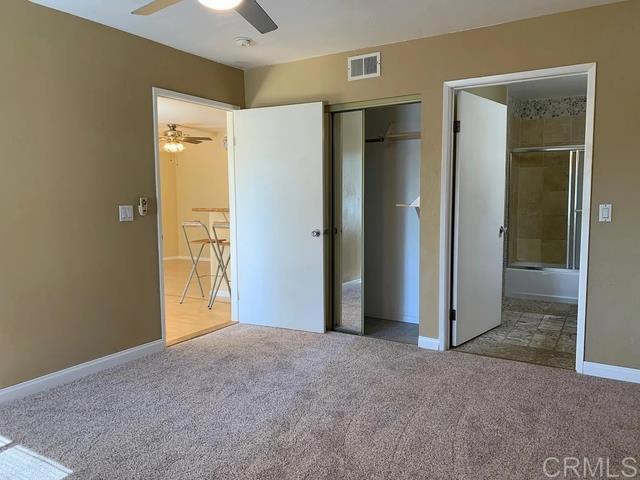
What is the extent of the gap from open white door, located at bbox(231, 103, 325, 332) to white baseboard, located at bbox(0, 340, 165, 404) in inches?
42.1

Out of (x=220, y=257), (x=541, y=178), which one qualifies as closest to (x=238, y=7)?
(x=220, y=257)

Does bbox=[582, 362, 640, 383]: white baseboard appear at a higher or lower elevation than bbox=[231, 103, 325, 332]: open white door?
lower

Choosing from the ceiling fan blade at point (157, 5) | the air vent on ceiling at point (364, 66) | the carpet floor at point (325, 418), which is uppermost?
the air vent on ceiling at point (364, 66)

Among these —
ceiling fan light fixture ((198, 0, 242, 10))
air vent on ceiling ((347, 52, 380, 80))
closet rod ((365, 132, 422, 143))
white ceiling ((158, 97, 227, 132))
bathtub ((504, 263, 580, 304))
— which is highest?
white ceiling ((158, 97, 227, 132))

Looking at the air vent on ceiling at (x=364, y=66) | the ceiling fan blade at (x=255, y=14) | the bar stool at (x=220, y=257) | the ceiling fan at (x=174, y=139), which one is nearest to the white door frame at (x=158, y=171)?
the bar stool at (x=220, y=257)

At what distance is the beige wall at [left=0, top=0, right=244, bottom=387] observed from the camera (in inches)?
109

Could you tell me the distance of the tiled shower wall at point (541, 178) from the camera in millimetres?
5629

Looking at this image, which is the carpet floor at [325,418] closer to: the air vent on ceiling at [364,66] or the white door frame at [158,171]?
the white door frame at [158,171]

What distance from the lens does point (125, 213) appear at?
3.36m

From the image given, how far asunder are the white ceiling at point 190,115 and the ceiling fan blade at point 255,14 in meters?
2.83

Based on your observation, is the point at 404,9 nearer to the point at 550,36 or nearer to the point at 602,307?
the point at 550,36

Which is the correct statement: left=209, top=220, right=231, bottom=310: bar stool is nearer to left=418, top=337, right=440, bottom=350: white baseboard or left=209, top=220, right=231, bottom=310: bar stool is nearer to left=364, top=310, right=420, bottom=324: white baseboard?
left=364, top=310, right=420, bottom=324: white baseboard

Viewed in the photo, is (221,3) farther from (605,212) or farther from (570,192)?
(570,192)

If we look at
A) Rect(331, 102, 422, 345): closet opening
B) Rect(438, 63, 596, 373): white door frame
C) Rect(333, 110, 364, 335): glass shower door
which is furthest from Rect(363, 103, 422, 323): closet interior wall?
Rect(438, 63, 596, 373): white door frame
